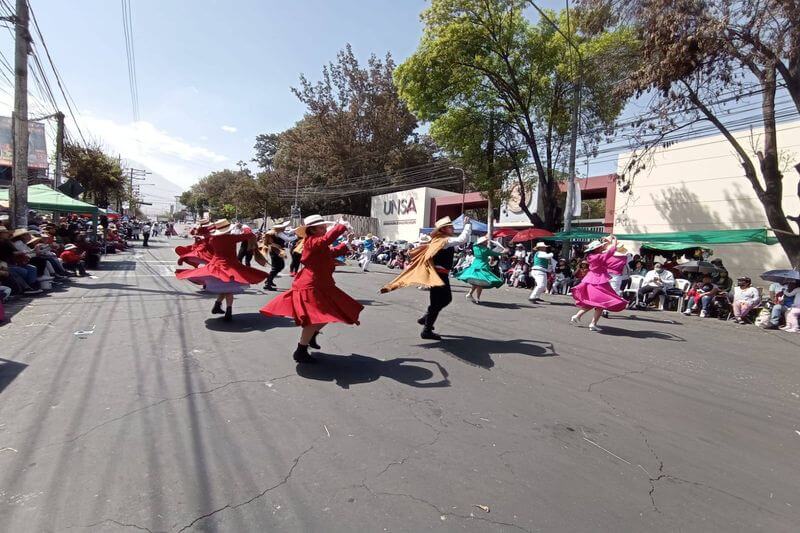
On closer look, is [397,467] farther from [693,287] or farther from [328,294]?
[693,287]

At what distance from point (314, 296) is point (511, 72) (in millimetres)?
16478

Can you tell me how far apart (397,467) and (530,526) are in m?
0.95

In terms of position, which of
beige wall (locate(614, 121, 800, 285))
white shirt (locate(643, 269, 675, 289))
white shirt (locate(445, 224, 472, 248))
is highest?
beige wall (locate(614, 121, 800, 285))

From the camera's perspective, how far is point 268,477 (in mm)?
3016

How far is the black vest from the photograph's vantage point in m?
6.64

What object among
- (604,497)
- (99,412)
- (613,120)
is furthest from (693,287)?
(99,412)

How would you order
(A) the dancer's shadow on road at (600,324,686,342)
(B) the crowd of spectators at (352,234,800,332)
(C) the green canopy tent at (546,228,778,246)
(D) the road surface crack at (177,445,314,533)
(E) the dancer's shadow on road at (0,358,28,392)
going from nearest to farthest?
(D) the road surface crack at (177,445,314,533) → (E) the dancer's shadow on road at (0,358,28,392) → (A) the dancer's shadow on road at (600,324,686,342) → (B) the crowd of spectators at (352,234,800,332) → (C) the green canopy tent at (546,228,778,246)

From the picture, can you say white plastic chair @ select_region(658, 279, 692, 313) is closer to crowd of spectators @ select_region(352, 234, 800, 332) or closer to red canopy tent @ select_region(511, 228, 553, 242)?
crowd of spectators @ select_region(352, 234, 800, 332)

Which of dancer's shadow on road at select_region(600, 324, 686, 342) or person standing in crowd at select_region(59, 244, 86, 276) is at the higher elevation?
person standing in crowd at select_region(59, 244, 86, 276)

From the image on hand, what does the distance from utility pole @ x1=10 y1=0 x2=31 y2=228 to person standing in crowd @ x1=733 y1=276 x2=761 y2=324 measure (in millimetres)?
17317

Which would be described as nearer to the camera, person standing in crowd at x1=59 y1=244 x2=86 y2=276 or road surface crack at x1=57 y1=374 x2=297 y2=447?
road surface crack at x1=57 y1=374 x2=297 y2=447

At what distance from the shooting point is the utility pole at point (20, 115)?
11.4 metres

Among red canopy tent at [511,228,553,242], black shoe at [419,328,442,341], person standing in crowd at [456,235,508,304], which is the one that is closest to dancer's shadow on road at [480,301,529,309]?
person standing in crowd at [456,235,508,304]

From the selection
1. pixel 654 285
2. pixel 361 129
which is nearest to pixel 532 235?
pixel 654 285
